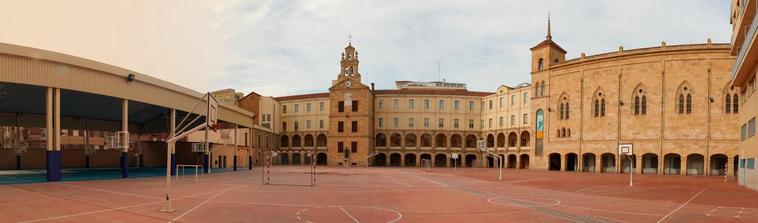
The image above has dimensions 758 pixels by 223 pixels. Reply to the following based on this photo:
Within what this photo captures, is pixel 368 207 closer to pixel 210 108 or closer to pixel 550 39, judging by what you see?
pixel 210 108

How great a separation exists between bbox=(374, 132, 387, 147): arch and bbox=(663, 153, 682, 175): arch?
2033 inches

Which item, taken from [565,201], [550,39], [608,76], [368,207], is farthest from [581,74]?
[368,207]

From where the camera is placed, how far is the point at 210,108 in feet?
77.5

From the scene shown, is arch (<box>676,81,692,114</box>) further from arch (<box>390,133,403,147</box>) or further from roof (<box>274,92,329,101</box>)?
roof (<box>274,92,329,101</box>)

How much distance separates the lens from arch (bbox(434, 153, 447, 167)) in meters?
103

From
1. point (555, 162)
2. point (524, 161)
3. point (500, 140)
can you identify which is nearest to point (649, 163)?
point (555, 162)

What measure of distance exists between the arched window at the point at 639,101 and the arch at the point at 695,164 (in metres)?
8.31

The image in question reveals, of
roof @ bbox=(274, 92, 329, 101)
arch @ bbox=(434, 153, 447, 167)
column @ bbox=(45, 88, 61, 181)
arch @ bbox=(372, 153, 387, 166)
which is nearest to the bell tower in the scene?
arch @ bbox=(434, 153, 447, 167)

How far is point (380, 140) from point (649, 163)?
166 feet

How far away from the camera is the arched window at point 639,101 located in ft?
227

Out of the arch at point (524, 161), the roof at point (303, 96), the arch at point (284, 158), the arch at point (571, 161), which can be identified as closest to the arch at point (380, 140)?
the roof at point (303, 96)

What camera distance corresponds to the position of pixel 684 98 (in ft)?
217

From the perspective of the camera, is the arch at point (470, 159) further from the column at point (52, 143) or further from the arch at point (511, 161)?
the column at point (52, 143)

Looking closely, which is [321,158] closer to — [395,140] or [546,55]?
[395,140]
